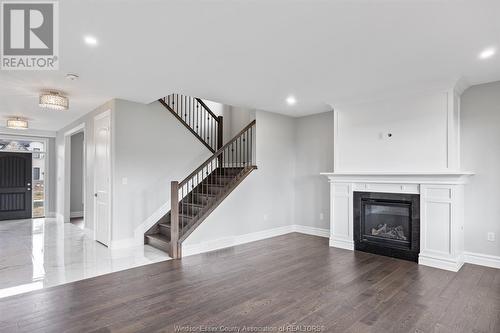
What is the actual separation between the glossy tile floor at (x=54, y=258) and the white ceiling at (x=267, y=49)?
2691mm

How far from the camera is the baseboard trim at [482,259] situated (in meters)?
3.97

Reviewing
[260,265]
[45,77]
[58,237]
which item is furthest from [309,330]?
[58,237]

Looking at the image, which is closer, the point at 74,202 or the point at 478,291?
the point at 478,291

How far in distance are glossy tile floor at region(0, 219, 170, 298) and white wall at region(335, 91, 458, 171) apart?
150 inches

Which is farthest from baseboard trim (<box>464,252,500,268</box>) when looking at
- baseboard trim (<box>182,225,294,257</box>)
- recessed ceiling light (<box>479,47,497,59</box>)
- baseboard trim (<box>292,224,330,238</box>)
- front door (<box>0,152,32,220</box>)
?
front door (<box>0,152,32,220</box>)

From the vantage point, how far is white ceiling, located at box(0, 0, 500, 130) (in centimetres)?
228

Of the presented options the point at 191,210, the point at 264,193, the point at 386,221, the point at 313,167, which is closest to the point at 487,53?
the point at 386,221

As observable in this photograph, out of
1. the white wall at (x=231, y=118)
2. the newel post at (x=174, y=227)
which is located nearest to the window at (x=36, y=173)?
the white wall at (x=231, y=118)

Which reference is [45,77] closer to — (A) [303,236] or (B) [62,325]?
(B) [62,325]

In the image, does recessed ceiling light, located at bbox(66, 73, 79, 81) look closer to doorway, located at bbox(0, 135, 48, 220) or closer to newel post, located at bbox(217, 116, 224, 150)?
newel post, located at bbox(217, 116, 224, 150)

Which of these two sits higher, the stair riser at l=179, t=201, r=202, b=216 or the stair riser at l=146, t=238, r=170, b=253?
the stair riser at l=179, t=201, r=202, b=216

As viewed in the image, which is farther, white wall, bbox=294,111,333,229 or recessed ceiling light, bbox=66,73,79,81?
white wall, bbox=294,111,333,229

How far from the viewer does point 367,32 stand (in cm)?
263

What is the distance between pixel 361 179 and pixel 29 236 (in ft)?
23.0
